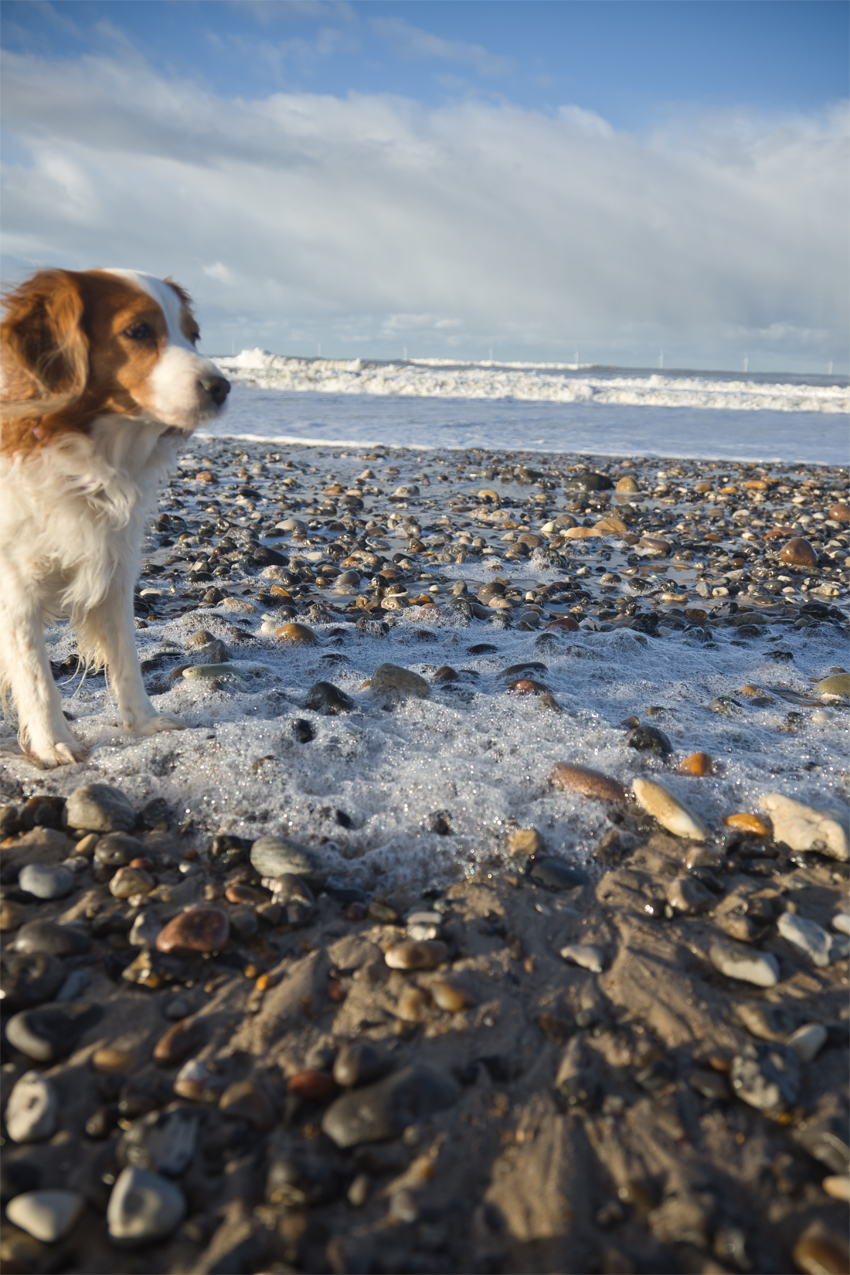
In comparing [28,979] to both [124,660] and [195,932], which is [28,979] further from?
[124,660]

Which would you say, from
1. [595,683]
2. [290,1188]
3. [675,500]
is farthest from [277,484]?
[290,1188]

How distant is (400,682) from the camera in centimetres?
344

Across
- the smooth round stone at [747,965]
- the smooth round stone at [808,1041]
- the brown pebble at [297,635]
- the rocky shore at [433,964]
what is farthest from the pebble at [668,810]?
the brown pebble at [297,635]

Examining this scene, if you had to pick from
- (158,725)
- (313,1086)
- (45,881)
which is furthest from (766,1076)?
(158,725)

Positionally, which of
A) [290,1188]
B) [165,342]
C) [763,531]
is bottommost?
[290,1188]

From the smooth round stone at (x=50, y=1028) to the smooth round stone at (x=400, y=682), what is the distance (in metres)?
1.94

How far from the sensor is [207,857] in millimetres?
2258

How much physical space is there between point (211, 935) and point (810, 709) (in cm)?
276

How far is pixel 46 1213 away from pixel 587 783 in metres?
1.89

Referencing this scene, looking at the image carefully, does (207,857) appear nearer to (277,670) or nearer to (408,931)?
(408,931)

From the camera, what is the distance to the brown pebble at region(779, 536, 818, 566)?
603 centimetres

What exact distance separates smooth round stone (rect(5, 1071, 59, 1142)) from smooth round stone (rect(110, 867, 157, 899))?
0.61 m

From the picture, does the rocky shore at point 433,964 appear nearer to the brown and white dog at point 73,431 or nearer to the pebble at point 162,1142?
the pebble at point 162,1142

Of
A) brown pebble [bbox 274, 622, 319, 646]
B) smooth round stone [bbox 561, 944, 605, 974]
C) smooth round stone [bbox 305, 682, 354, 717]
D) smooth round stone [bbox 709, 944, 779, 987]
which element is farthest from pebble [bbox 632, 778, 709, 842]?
brown pebble [bbox 274, 622, 319, 646]
